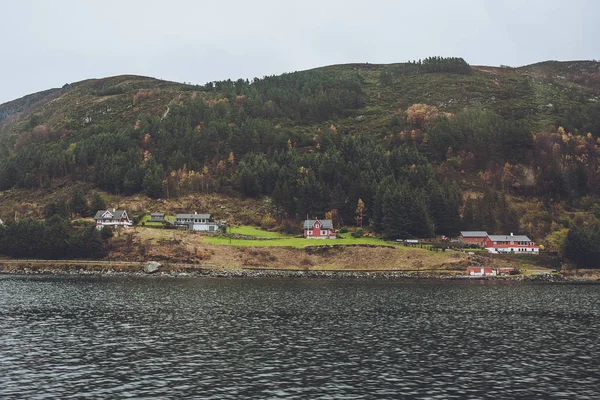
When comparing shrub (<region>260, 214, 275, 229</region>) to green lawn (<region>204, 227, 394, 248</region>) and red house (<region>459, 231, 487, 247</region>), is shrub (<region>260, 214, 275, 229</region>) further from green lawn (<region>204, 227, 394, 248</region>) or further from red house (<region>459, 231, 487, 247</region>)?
red house (<region>459, 231, 487, 247</region>)

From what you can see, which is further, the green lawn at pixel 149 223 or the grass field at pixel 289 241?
the green lawn at pixel 149 223

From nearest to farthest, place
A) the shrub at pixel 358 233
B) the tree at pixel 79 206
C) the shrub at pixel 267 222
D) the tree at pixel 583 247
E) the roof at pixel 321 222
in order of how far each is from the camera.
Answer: the tree at pixel 583 247, the shrub at pixel 358 233, the roof at pixel 321 222, the shrub at pixel 267 222, the tree at pixel 79 206

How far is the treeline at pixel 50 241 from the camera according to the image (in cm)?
12962

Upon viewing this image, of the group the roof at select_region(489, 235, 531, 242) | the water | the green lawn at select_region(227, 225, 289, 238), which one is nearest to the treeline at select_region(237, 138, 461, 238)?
the roof at select_region(489, 235, 531, 242)

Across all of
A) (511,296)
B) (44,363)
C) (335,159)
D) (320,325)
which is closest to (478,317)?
(320,325)

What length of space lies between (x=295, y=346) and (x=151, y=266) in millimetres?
88220

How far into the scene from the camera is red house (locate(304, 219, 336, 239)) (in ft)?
479

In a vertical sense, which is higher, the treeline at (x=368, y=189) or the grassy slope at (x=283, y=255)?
the treeline at (x=368, y=189)

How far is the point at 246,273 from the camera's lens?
119 metres

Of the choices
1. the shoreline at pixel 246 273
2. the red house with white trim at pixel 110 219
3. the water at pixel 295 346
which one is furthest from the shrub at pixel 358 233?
the red house with white trim at pixel 110 219

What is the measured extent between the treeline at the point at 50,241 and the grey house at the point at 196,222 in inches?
1187

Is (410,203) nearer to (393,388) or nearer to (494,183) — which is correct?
(494,183)

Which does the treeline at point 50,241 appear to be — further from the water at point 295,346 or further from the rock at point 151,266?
the water at point 295,346

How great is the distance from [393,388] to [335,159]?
16032cm
